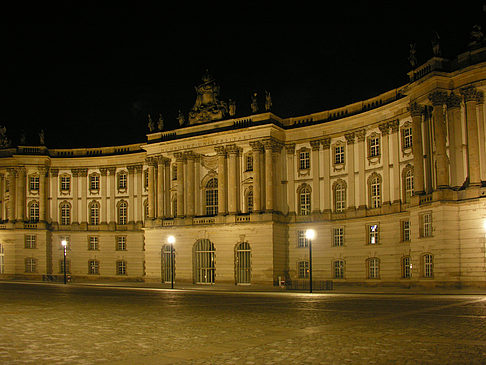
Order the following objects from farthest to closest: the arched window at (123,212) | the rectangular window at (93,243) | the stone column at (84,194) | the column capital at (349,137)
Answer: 1. the stone column at (84,194)
2. the rectangular window at (93,243)
3. the arched window at (123,212)
4. the column capital at (349,137)

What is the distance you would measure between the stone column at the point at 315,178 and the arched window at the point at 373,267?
8.29 meters

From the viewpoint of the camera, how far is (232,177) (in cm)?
6625

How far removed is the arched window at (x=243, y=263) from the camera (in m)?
64.1

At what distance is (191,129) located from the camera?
69875 mm

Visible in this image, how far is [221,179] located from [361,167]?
1589 cm

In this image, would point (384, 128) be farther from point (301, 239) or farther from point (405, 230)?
point (301, 239)

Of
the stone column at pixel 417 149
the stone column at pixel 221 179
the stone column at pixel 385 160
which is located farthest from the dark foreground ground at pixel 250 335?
the stone column at pixel 221 179

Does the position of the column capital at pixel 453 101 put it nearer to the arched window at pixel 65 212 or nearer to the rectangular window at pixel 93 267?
the rectangular window at pixel 93 267

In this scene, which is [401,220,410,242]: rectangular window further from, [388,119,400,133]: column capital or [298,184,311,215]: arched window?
[298,184,311,215]: arched window

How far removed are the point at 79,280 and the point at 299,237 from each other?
32168 mm

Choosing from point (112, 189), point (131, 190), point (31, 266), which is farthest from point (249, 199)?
point (31, 266)

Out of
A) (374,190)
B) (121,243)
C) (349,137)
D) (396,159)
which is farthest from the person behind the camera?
(121,243)

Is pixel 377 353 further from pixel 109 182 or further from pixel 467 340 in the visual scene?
pixel 109 182

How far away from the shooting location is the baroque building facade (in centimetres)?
4816
